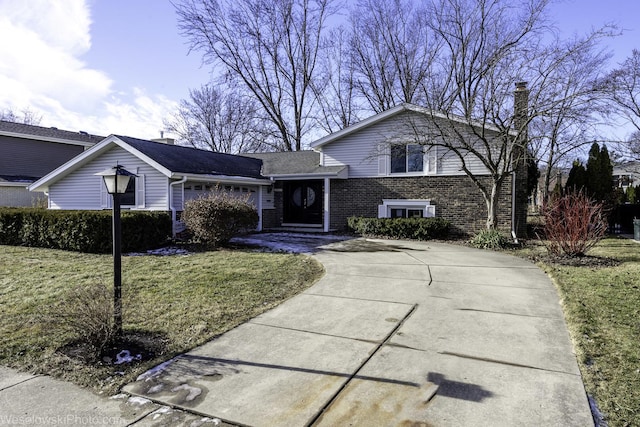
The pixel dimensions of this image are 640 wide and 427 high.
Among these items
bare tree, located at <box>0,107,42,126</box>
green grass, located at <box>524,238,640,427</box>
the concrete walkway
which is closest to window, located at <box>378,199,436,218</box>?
green grass, located at <box>524,238,640,427</box>

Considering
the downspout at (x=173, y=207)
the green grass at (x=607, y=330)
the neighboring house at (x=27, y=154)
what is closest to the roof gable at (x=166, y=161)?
the downspout at (x=173, y=207)

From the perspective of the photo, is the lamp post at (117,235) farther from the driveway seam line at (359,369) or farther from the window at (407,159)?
the window at (407,159)

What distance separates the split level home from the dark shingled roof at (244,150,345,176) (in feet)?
0.22

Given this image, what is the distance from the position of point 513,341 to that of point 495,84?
9.38 metres

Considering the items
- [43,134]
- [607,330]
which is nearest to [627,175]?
[607,330]

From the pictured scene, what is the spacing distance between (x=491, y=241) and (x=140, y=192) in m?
11.3

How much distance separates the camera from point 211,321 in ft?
16.7

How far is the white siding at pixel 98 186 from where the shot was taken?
13.2 meters

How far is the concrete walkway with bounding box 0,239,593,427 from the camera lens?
2994mm

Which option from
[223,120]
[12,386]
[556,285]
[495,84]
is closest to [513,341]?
[556,285]

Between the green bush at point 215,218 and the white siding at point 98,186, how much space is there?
234cm

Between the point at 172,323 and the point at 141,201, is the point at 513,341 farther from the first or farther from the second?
the point at 141,201

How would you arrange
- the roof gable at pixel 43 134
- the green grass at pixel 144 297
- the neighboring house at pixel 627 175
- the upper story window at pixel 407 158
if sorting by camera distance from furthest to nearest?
1. the roof gable at pixel 43 134
2. the neighboring house at pixel 627 175
3. the upper story window at pixel 407 158
4. the green grass at pixel 144 297

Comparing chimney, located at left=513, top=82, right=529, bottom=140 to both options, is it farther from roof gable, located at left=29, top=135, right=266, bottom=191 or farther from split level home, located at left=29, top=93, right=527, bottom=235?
roof gable, located at left=29, top=135, right=266, bottom=191
